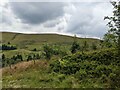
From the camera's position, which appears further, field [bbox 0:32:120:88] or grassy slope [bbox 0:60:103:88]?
field [bbox 0:32:120:88]

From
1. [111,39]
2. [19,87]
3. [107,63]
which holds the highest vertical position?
[111,39]

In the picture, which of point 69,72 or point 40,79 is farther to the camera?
point 69,72

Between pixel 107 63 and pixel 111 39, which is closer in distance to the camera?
pixel 111 39

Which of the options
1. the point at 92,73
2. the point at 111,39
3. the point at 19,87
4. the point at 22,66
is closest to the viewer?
the point at 111,39

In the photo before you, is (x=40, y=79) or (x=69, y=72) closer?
(x=40, y=79)

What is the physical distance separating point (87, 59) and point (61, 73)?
23.7 ft

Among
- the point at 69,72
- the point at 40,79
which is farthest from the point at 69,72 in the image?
the point at 40,79

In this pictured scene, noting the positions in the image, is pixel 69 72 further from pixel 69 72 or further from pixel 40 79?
pixel 40 79

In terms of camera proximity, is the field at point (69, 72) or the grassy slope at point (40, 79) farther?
the field at point (69, 72)

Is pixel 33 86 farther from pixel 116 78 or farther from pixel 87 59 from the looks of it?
pixel 116 78

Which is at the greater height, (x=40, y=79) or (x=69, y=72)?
(x=69, y=72)

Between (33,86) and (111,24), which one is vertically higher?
(111,24)

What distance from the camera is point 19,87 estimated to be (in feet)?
169

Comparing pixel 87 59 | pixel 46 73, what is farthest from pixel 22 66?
pixel 87 59
